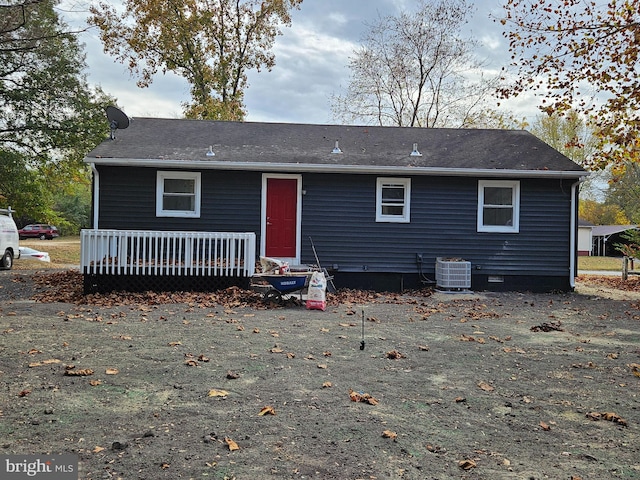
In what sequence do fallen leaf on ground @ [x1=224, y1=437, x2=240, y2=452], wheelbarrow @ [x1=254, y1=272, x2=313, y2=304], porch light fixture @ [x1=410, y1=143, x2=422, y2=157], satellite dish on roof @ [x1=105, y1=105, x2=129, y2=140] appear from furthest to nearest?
satellite dish on roof @ [x1=105, y1=105, x2=129, y2=140]
porch light fixture @ [x1=410, y1=143, x2=422, y2=157]
wheelbarrow @ [x1=254, y1=272, x2=313, y2=304]
fallen leaf on ground @ [x1=224, y1=437, x2=240, y2=452]

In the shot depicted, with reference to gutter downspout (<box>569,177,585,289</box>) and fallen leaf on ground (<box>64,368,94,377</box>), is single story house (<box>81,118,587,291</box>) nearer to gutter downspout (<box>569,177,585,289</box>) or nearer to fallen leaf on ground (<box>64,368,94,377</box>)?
gutter downspout (<box>569,177,585,289</box>)

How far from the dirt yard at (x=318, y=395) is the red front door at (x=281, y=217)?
4.46 metres

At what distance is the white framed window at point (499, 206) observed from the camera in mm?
12656

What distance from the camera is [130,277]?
10547 mm

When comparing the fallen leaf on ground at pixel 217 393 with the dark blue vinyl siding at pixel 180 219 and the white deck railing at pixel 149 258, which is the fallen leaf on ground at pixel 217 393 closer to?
the white deck railing at pixel 149 258


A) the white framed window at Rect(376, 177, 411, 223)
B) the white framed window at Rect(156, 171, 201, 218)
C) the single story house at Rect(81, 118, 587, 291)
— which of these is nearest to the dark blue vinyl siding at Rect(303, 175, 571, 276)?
the single story house at Rect(81, 118, 587, 291)

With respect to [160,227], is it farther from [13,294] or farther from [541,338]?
[541,338]

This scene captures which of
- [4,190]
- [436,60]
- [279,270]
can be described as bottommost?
[279,270]

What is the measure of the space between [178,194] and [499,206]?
8017 mm

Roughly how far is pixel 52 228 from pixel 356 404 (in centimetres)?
5058

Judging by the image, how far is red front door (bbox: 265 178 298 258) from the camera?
12406 mm

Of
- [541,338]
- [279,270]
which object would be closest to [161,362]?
[279,270]

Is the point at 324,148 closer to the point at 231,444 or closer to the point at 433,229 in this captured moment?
the point at 433,229

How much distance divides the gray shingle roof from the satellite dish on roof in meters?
0.16
